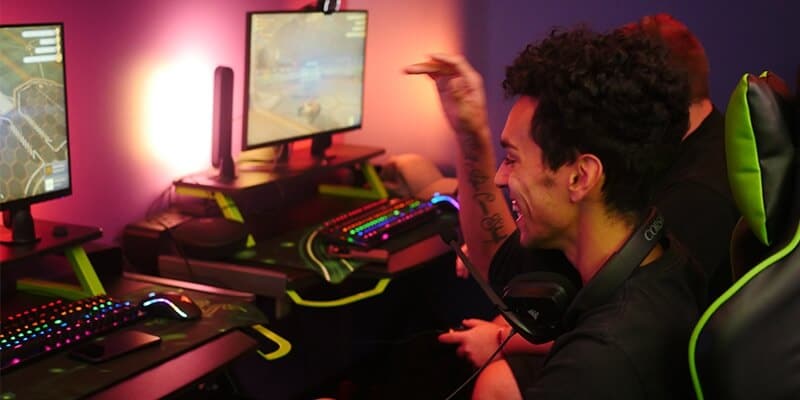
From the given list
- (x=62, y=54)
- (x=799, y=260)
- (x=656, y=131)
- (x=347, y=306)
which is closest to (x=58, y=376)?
(x=62, y=54)

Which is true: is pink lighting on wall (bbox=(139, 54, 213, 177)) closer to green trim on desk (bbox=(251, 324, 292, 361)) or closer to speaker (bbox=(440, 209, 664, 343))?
green trim on desk (bbox=(251, 324, 292, 361))

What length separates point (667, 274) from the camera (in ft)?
5.23

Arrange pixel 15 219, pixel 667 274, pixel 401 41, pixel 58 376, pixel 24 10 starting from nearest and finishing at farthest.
Result: 1. pixel 667 274
2. pixel 58 376
3. pixel 15 219
4. pixel 24 10
5. pixel 401 41

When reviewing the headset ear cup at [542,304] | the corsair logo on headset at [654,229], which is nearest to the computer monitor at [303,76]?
the headset ear cup at [542,304]

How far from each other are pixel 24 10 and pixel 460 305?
1937 millimetres

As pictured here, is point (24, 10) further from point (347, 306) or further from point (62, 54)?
point (347, 306)

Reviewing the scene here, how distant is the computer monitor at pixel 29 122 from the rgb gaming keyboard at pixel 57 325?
21 cm

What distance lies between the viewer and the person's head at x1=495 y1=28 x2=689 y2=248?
1.62 meters

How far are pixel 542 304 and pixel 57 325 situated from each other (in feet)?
3.21

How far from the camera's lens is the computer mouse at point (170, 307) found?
7.35 feet

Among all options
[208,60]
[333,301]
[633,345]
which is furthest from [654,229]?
[208,60]

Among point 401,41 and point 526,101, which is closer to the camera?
point 526,101

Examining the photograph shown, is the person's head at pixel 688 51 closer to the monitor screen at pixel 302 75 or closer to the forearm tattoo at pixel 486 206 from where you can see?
the forearm tattoo at pixel 486 206

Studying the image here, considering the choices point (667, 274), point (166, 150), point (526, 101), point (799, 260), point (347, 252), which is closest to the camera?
point (799, 260)
